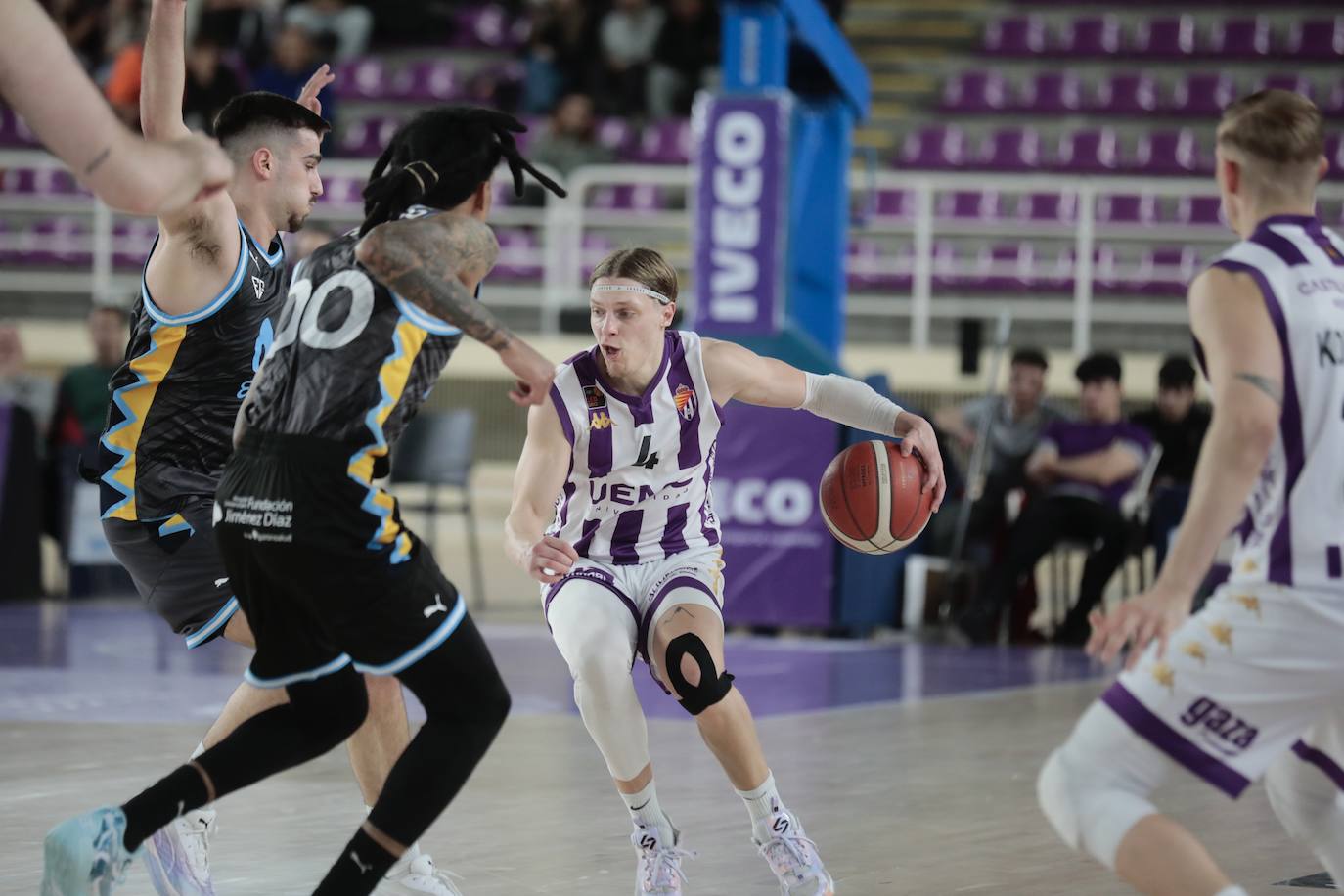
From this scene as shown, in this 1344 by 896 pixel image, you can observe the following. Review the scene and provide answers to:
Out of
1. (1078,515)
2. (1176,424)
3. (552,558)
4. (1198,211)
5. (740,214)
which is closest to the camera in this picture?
(552,558)

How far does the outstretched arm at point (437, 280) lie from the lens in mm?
3775

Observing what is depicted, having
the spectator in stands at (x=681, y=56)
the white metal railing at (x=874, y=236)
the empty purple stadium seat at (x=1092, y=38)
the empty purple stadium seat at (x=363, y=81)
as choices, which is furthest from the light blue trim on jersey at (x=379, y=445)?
the empty purple stadium seat at (x=363, y=81)

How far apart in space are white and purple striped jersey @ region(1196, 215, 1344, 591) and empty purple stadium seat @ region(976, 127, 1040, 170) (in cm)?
1536

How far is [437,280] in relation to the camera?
3822 mm

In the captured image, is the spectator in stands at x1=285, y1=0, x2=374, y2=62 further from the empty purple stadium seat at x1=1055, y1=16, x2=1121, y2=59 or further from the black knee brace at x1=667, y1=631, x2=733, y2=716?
the black knee brace at x1=667, y1=631, x2=733, y2=716

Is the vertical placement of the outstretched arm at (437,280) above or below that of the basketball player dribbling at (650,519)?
above

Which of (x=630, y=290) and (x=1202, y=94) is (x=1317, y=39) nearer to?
(x=1202, y=94)

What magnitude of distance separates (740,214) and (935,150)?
28.8 ft

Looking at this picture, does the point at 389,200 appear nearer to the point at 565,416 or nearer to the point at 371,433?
the point at 371,433

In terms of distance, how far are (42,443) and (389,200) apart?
9.53m

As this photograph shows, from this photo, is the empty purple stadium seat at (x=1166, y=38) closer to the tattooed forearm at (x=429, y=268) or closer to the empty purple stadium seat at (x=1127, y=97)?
the empty purple stadium seat at (x=1127, y=97)

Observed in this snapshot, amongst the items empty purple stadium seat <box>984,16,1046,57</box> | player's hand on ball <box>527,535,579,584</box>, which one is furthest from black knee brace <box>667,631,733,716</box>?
empty purple stadium seat <box>984,16,1046,57</box>

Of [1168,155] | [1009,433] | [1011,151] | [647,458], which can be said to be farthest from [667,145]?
[647,458]

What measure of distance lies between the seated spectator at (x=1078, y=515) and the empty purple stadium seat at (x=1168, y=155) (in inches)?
297
